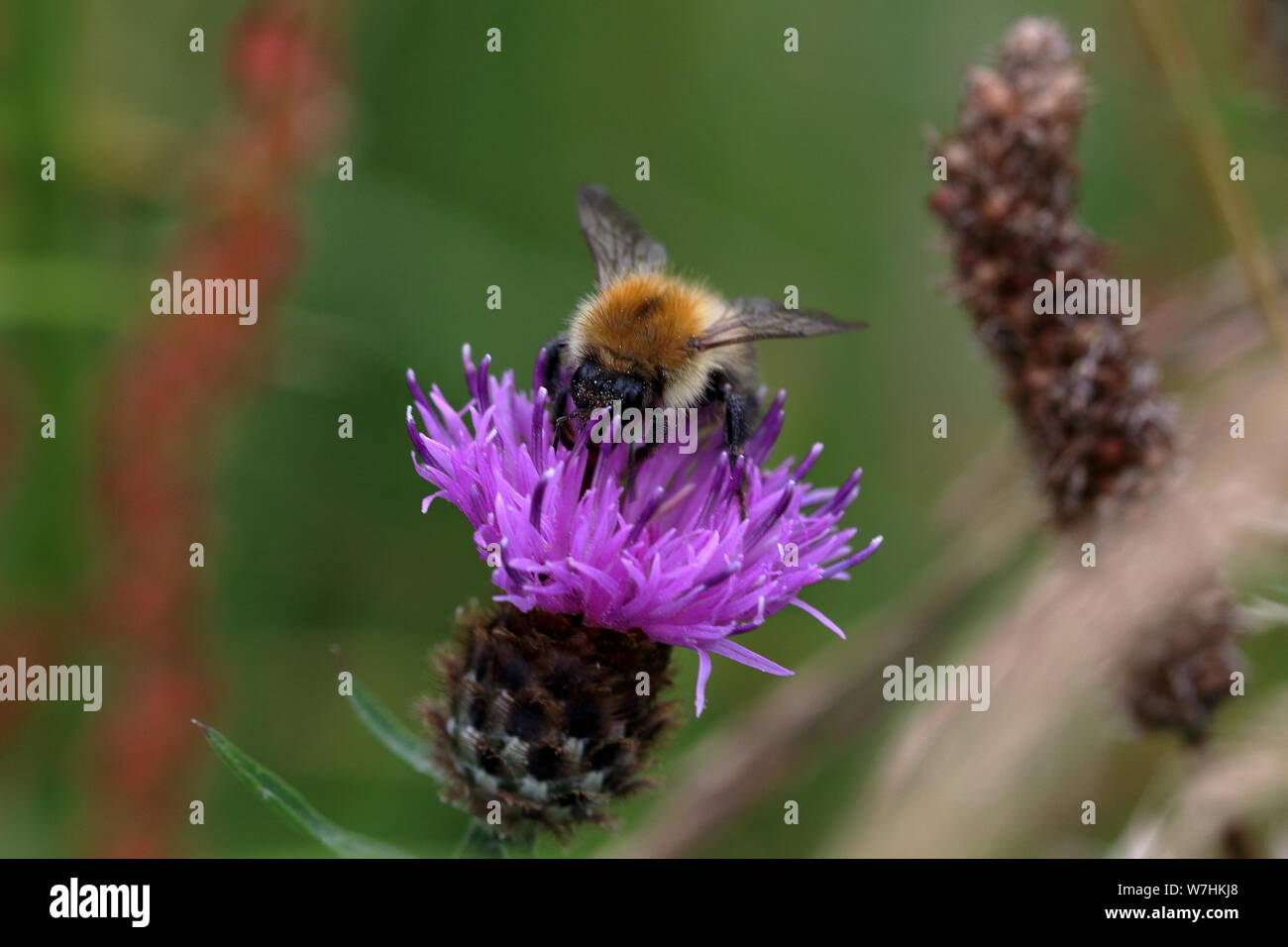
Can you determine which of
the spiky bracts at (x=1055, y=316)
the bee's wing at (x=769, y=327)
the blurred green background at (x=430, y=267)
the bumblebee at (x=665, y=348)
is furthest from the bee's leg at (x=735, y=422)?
the blurred green background at (x=430, y=267)

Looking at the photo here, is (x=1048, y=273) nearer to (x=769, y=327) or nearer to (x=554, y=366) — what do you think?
(x=769, y=327)

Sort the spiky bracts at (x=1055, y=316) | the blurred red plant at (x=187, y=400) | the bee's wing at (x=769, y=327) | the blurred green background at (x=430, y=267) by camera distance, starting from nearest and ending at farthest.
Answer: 1. the bee's wing at (x=769, y=327)
2. the spiky bracts at (x=1055, y=316)
3. the blurred red plant at (x=187, y=400)
4. the blurred green background at (x=430, y=267)

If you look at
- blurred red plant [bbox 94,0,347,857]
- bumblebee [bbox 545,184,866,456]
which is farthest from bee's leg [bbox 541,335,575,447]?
blurred red plant [bbox 94,0,347,857]

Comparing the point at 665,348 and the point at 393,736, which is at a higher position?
the point at 665,348

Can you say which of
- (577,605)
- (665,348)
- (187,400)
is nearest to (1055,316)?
(665,348)

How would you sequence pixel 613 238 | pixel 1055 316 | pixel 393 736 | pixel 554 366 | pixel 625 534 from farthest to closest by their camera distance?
1. pixel 613 238
2. pixel 554 366
3. pixel 1055 316
4. pixel 393 736
5. pixel 625 534

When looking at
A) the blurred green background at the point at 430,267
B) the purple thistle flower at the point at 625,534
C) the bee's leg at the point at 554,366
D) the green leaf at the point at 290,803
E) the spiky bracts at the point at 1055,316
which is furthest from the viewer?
the blurred green background at the point at 430,267

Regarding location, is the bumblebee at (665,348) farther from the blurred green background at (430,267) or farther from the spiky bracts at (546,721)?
the blurred green background at (430,267)
